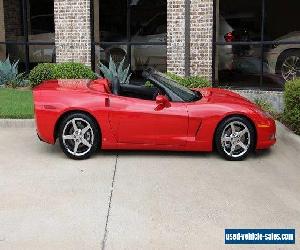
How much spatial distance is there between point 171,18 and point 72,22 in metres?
2.59

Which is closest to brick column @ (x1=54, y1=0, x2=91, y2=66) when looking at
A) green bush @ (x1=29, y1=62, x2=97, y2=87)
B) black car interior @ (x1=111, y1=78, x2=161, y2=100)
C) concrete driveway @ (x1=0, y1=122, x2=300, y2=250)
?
green bush @ (x1=29, y1=62, x2=97, y2=87)

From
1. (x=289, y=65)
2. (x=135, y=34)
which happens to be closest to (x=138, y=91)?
(x=289, y=65)

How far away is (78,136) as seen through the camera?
23.2 feet

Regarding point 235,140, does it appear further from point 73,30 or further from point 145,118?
point 73,30

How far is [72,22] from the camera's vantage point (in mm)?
12648

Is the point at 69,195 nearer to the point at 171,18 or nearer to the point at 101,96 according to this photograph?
the point at 101,96

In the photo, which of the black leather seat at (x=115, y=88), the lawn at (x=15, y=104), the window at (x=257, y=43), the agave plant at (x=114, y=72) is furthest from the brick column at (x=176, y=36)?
the black leather seat at (x=115, y=88)

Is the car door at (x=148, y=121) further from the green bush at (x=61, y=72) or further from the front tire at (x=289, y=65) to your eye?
the front tire at (x=289, y=65)

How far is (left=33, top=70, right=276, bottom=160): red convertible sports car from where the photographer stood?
7027mm

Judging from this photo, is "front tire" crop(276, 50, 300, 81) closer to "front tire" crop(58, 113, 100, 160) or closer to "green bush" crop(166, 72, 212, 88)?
"green bush" crop(166, 72, 212, 88)

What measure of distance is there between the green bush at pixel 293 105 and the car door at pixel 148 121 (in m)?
2.05

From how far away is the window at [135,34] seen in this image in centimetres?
1262

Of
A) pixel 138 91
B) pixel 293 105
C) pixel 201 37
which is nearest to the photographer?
pixel 138 91

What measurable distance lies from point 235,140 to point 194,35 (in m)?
5.10
